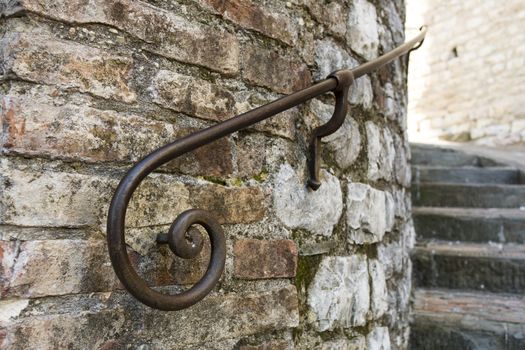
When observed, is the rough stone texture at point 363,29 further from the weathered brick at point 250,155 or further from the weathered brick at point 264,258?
the weathered brick at point 264,258

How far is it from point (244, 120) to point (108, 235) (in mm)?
345

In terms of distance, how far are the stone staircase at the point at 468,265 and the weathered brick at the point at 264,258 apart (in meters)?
1.03

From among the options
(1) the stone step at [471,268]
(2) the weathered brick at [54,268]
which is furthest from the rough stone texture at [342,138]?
(1) the stone step at [471,268]

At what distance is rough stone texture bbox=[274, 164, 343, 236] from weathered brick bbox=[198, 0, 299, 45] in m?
0.29

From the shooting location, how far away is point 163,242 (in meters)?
0.96

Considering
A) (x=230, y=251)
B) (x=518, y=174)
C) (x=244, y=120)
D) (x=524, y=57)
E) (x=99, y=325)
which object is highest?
(x=524, y=57)

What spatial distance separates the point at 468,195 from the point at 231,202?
235cm

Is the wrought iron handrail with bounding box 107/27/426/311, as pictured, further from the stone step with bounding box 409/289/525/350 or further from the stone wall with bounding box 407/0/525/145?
the stone wall with bounding box 407/0/525/145

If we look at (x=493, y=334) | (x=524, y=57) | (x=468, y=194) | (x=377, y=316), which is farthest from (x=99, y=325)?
(x=524, y=57)

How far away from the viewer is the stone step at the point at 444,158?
3.90 metres

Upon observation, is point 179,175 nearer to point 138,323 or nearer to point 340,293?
point 138,323

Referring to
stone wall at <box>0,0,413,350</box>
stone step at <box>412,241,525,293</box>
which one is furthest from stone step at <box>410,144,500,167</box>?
stone wall at <box>0,0,413,350</box>

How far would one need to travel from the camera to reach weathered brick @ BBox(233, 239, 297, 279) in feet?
3.66

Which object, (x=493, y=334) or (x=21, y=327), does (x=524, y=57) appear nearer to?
(x=493, y=334)
